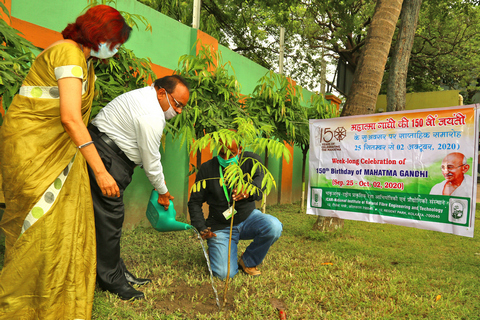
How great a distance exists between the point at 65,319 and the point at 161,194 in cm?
93

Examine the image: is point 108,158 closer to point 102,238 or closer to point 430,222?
point 102,238

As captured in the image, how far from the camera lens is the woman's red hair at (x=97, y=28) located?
1.89 meters

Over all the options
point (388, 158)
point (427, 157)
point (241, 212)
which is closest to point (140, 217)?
point (241, 212)

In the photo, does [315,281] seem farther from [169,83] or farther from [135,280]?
[169,83]

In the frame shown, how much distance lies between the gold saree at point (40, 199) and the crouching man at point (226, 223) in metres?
1.26

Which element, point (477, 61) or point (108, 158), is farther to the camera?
point (477, 61)

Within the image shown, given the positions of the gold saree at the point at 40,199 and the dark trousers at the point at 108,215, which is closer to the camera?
the gold saree at the point at 40,199

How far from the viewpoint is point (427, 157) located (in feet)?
11.5

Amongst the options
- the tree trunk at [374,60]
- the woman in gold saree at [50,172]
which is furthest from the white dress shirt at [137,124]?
the tree trunk at [374,60]

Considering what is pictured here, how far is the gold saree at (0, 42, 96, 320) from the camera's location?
182 centimetres

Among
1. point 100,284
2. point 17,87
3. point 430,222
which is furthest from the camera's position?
point 430,222

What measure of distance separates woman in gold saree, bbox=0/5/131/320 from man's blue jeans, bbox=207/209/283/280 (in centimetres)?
129

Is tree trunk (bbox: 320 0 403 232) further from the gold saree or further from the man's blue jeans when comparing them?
the gold saree

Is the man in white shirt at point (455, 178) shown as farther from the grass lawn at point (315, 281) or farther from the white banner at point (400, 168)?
the grass lawn at point (315, 281)
